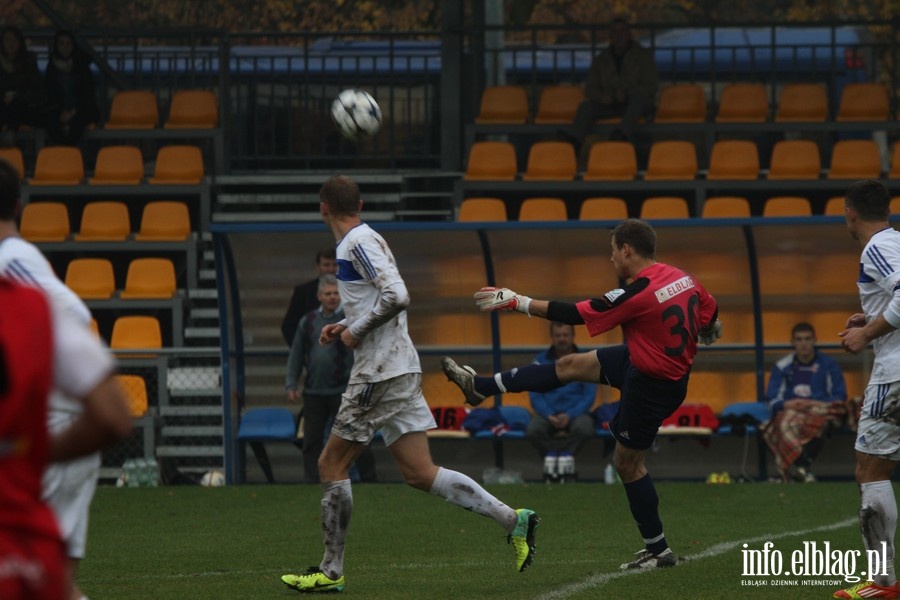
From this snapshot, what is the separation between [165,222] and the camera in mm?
17484

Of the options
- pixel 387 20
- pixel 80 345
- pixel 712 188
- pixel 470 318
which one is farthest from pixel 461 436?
pixel 387 20

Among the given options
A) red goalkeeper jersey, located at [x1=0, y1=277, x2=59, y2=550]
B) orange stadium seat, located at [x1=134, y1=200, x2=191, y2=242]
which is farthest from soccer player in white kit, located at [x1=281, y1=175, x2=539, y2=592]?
orange stadium seat, located at [x1=134, y1=200, x2=191, y2=242]

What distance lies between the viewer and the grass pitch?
6867 mm

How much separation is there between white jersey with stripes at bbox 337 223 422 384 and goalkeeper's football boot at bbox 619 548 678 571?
159 centimetres

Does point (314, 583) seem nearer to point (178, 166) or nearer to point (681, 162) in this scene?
point (681, 162)

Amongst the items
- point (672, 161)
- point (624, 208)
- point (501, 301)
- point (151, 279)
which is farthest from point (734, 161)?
point (501, 301)

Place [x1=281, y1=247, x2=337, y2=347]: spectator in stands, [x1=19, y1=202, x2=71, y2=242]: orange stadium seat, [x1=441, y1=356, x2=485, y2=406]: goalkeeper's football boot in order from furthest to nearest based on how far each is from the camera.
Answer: [x1=19, y1=202, x2=71, y2=242]: orange stadium seat
[x1=281, y1=247, x2=337, y2=347]: spectator in stands
[x1=441, y1=356, x2=485, y2=406]: goalkeeper's football boot

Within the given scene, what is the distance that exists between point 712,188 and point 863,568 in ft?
35.7

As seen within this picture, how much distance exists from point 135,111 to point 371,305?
1367cm

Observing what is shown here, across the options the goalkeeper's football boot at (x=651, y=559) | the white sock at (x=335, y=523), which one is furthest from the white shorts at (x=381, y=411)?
the goalkeeper's football boot at (x=651, y=559)

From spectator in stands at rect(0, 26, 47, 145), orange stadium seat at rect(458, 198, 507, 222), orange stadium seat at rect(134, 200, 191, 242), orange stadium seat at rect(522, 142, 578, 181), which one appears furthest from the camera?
spectator in stands at rect(0, 26, 47, 145)

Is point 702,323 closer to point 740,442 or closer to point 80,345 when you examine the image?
point 80,345

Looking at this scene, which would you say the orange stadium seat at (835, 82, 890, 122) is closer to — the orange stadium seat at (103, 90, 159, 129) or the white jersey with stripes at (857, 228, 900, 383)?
the orange stadium seat at (103, 90, 159, 129)

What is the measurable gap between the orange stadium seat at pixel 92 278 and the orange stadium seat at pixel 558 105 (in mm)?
6398
